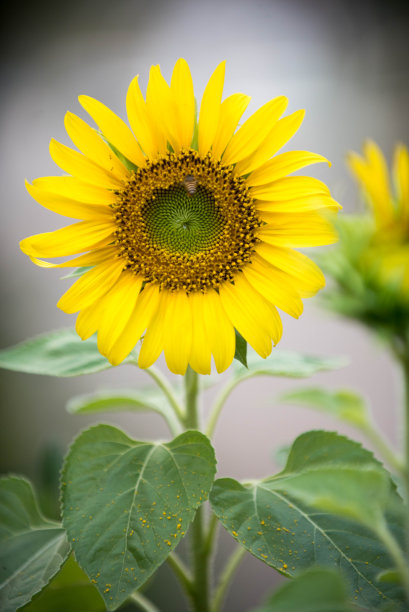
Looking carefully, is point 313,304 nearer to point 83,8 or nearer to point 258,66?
point 258,66

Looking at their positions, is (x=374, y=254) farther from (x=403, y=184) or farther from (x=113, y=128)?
(x=113, y=128)

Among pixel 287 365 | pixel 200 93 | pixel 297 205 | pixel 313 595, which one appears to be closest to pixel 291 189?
pixel 297 205

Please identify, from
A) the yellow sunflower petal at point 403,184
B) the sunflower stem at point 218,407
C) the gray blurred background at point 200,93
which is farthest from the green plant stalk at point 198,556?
the gray blurred background at point 200,93

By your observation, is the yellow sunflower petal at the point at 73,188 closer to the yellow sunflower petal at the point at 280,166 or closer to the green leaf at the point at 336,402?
the yellow sunflower petal at the point at 280,166

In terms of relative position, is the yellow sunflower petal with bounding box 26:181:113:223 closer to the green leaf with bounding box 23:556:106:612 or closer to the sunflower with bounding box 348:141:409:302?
the sunflower with bounding box 348:141:409:302

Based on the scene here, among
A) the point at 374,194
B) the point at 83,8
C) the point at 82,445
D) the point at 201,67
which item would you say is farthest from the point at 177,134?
the point at 83,8

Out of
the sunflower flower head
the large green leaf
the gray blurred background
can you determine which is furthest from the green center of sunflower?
the gray blurred background
